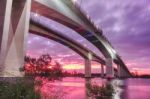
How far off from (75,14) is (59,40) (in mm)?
16528

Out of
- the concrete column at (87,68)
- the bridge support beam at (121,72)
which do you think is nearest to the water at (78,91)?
the concrete column at (87,68)

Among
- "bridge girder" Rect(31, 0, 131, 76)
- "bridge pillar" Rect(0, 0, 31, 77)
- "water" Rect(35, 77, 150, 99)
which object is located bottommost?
"water" Rect(35, 77, 150, 99)

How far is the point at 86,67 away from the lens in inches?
2239

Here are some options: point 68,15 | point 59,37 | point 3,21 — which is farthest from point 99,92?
point 59,37

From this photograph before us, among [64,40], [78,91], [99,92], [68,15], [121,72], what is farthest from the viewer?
[121,72]

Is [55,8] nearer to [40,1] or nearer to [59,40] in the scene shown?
[40,1]

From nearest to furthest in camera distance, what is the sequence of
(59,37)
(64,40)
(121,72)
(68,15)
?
(68,15) < (59,37) < (64,40) < (121,72)

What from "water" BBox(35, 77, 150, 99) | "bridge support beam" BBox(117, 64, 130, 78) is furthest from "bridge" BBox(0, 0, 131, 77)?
"bridge support beam" BBox(117, 64, 130, 78)

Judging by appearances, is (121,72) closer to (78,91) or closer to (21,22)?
(78,91)

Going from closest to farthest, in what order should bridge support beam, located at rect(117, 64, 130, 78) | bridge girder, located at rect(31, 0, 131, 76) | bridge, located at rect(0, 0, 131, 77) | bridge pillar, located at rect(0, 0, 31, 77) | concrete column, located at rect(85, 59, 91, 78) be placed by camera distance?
bridge, located at rect(0, 0, 131, 77) → bridge pillar, located at rect(0, 0, 31, 77) → bridge girder, located at rect(31, 0, 131, 76) → concrete column, located at rect(85, 59, 91, 78) → bridge support beam, located at rect(117, 64, 130, 78)

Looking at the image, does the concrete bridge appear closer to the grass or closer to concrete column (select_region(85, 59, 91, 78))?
concrete column (select_region(85, 59, 91, 78))

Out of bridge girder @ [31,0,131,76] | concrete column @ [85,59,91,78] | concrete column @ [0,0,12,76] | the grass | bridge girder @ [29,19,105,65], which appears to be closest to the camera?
the grass

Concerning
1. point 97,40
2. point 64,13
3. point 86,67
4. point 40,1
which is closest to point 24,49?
point 40,1

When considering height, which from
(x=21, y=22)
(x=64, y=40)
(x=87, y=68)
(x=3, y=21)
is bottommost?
(x=3, y=21)
